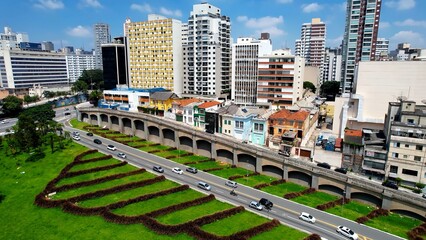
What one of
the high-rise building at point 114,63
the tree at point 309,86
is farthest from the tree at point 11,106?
the tree at point 309,86

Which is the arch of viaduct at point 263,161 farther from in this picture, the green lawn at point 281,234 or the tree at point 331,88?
the tree at point 331,88

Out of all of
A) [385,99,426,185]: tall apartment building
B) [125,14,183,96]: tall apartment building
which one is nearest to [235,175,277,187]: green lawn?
[385,99,426,185]: tall apartment building

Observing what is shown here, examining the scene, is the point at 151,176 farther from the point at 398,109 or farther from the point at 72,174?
the point at 398,109

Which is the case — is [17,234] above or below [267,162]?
below

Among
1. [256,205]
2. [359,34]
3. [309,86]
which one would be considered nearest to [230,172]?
[256,205]

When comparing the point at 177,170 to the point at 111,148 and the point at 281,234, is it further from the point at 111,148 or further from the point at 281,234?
the point at 281,234

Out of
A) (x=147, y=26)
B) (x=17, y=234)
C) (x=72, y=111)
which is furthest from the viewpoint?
(x=72, y=111)

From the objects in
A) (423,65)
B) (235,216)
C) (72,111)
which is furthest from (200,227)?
(72,111)
